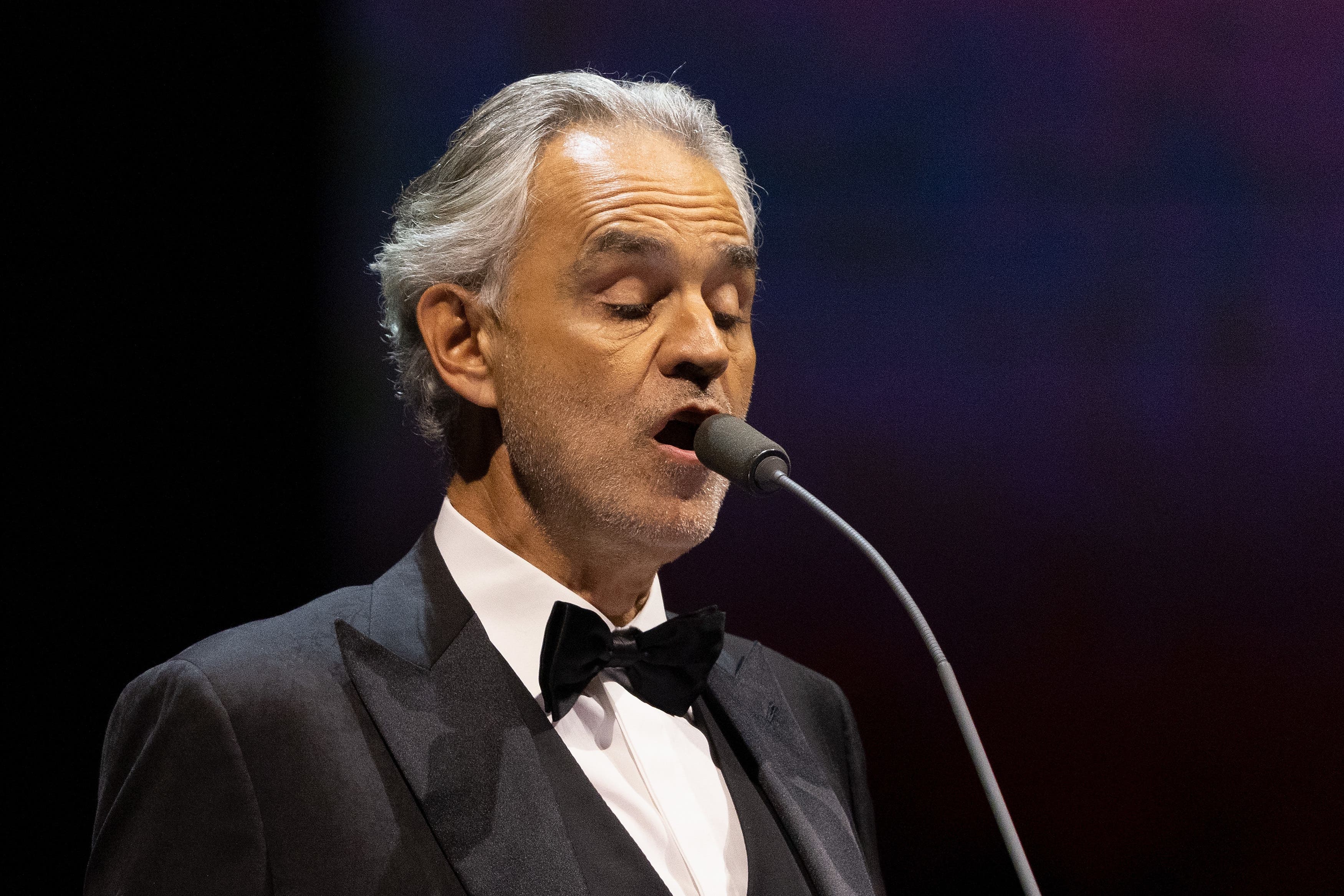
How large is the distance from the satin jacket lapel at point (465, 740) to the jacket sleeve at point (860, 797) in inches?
22.2

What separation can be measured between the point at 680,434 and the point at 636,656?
276 millimetres

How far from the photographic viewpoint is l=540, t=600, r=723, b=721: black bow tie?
135 cm

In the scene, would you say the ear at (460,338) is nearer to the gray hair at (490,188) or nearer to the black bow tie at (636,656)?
the gray hair at (490,188)

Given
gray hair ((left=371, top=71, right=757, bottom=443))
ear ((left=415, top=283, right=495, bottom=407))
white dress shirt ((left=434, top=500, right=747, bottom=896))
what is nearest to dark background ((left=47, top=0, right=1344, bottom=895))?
gray hair ((left=371, top=71, right=757, bottom=443))

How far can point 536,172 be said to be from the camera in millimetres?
1490

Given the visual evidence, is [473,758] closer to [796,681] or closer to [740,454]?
[740,454]

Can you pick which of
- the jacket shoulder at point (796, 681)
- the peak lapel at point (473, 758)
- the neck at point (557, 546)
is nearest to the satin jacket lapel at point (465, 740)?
the peak lapel at point (473, 758)

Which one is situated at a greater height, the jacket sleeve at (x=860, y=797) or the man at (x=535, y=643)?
the man at (x=535, y=643)

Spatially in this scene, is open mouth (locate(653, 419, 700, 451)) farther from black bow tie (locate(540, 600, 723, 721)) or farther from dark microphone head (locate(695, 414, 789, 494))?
black bow tie (locate(540, 600, 723, 721))

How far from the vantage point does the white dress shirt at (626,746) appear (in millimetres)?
1344

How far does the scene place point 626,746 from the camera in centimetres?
141

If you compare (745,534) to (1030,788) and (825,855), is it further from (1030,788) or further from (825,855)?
(825,855)

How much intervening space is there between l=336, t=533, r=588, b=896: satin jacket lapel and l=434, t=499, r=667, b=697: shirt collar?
0.09ft

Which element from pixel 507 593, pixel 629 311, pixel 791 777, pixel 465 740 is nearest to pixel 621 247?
pixel 629 311
